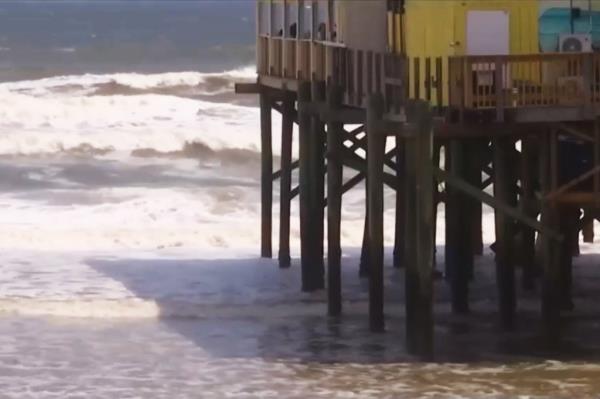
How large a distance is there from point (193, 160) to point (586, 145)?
23.1 metres

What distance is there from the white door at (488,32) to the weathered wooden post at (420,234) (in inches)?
59.1

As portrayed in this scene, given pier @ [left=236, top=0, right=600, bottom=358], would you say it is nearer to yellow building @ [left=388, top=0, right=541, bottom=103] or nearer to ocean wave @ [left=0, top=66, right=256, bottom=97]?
yellow building @ [left=388, top=0, right=541, bottom=103]

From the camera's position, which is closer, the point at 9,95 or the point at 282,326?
the point at 282,326

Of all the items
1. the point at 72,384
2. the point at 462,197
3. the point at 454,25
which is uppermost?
the point at 454,25

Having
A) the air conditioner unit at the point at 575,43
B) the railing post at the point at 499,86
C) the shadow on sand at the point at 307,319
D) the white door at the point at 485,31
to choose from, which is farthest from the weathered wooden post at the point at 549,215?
the white door at the point at 485,31

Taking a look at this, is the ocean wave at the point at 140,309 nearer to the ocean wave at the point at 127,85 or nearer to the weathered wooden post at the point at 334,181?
the weathered wooden post at the point at 334,181

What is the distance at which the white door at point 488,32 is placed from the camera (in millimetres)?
19609

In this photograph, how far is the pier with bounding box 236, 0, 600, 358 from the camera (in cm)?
1894

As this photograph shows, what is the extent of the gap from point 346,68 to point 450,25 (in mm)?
2133

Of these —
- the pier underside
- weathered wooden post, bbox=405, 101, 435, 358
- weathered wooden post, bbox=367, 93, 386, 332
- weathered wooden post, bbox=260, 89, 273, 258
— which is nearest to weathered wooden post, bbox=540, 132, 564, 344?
the pier underside

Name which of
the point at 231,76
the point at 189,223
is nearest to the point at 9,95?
the point at 231,76

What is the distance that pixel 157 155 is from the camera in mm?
44000

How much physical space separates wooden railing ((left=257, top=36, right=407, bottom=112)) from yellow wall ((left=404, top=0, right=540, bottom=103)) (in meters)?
0.26

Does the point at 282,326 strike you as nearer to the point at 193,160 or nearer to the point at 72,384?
the point at 72,384
